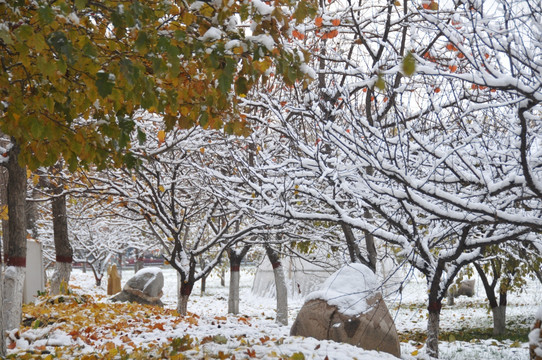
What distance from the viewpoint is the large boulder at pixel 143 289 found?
711 inches

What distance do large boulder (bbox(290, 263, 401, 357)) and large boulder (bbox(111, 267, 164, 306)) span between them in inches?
482

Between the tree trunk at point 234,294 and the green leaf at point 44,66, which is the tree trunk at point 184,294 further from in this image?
the green leaf at point 44,66

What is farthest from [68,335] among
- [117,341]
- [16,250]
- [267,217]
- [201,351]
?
[267,217]

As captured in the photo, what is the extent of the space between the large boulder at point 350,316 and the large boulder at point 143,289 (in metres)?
12.2

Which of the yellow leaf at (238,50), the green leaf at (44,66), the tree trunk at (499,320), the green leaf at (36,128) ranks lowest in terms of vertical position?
the tree trunk at (499,320)

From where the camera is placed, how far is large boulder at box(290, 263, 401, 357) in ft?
21.7

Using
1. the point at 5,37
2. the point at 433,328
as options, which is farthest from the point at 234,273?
the point at 5,37

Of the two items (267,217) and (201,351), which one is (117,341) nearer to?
(201,351)

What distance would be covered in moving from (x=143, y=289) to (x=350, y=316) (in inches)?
523

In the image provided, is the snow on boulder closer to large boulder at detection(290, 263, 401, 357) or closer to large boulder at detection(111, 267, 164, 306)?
large boulder at detection(290, 263, 401, 357)

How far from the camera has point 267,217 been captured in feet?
23.9

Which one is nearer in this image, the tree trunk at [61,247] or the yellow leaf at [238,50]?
the yellow leaf at [238,50]

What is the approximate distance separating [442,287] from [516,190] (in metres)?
2.35

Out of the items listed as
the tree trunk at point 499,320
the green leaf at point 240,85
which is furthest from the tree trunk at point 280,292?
the green leaf at point 240,85
